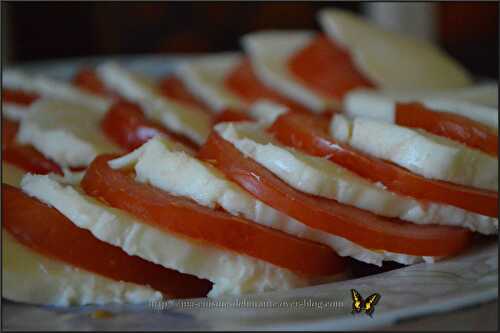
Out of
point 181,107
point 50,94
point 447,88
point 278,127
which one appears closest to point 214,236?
point 278,127

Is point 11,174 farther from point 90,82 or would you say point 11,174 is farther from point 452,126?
point 90,82

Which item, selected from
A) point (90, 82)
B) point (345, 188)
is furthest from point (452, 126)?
point (90, 82)

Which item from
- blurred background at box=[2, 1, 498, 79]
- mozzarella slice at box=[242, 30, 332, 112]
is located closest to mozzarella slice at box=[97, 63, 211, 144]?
mozzarella slice at box=[242, 30, 332, 112]

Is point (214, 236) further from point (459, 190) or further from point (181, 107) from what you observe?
point (181, 107)

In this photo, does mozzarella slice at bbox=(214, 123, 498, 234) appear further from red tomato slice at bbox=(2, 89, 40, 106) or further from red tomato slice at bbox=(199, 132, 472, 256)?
red tomato slice at bbox=(2, 89, 40, 106)

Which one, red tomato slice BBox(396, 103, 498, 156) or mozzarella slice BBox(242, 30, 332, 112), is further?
mozzarella slice BBox(242, 30, 332, 112)

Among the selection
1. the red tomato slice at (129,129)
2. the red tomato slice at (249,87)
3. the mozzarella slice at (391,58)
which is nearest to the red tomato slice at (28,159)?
the red tomato slice at (129,129)
